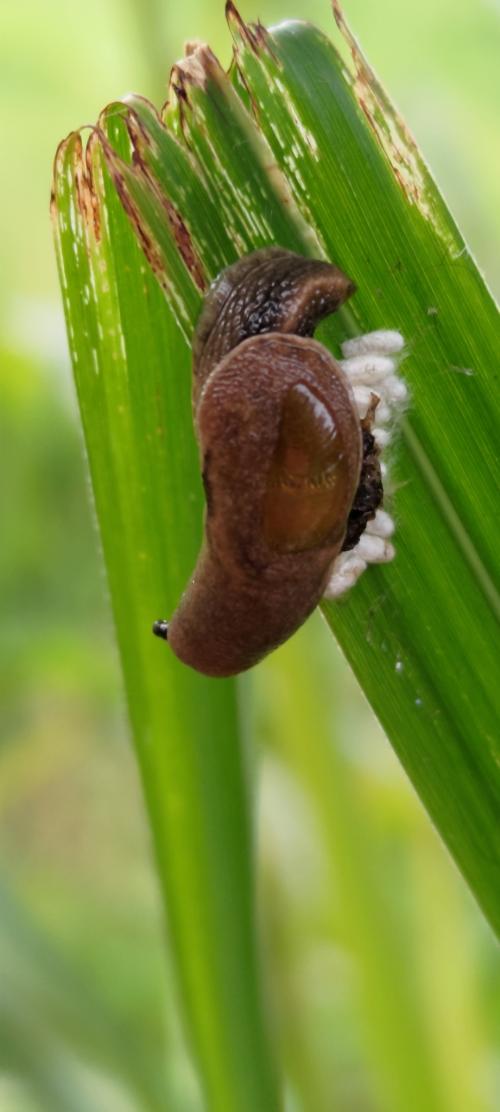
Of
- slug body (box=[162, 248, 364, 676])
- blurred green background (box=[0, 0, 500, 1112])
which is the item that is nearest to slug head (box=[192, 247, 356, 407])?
slug body (box=[162, 248, 364, 676])

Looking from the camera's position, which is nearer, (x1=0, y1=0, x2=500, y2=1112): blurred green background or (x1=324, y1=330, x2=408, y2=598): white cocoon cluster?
(x1=324, y1=330, x2=408, y2=598): white cocoon cluster

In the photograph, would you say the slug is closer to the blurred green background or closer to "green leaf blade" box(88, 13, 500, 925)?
"green leaf blade" box(88, 13, 500, 925)

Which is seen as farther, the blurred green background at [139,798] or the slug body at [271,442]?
the blurred green background at [139,798]

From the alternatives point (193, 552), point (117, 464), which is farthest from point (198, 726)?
point (117, 464)

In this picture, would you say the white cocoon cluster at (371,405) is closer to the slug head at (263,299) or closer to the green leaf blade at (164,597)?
the slug head at (263,299)

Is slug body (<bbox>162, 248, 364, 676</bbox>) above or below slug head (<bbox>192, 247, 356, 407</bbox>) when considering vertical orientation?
below

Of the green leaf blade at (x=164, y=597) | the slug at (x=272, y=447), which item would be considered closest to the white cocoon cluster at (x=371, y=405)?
the slug at (x=272, y=447)

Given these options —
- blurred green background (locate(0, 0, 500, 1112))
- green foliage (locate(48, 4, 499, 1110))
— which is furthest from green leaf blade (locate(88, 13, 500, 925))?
blurred green background (locate(0, 0, 500, 1112))

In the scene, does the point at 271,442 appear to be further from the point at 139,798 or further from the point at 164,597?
the point at 139,798
